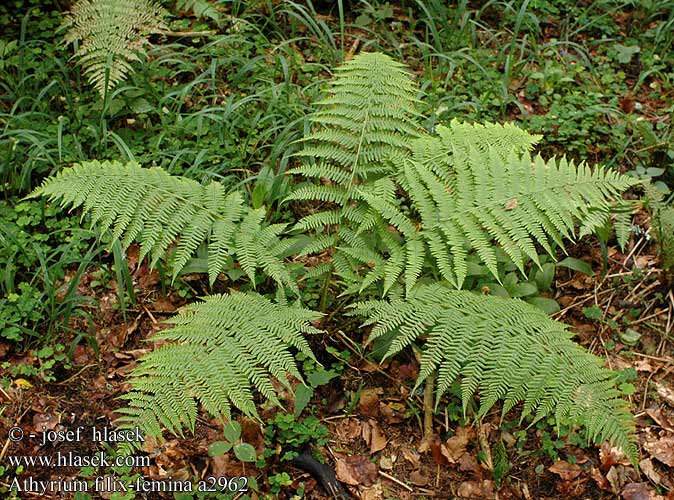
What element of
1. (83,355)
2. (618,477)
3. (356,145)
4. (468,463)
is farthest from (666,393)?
(83,355)

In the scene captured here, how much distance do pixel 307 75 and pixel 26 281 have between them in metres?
2.18

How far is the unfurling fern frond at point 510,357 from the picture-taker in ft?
8.32

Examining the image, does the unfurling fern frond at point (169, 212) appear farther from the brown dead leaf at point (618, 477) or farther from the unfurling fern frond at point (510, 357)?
the brown dead leaf at point (618, 477)

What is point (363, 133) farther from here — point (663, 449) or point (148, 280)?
point (663, 449)

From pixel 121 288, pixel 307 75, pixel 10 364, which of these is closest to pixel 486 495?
pixel 121 288

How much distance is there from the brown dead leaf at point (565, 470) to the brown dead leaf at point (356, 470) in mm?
785

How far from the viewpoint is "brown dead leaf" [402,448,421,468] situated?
3.08 meters

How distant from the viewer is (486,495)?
2.97 metres

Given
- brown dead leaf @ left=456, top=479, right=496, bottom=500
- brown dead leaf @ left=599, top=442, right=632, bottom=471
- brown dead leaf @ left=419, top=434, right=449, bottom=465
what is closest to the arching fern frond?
brown dead leaf @ left=419, top=434, right=449, bottom=465

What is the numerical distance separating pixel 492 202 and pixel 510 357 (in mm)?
721

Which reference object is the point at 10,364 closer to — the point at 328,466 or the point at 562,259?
the point at 328,466

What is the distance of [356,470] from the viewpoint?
3023 mm

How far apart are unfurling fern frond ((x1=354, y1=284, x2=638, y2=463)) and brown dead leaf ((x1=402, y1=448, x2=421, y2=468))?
543 mm

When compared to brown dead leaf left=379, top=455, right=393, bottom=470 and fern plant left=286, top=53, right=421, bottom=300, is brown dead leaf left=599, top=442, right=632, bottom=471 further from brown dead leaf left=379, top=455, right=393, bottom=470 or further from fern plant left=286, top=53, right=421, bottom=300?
fern plant left=286, top=53, right=421, bottom=300
